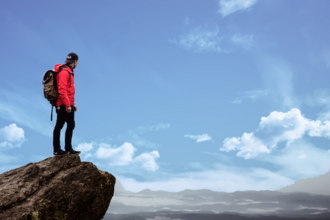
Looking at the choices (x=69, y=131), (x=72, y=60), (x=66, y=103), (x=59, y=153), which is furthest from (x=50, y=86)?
(x=59, y=153)

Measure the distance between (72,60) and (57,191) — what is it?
5937mm

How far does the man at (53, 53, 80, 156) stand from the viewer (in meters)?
11.5

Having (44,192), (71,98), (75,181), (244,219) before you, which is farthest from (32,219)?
(244,219)

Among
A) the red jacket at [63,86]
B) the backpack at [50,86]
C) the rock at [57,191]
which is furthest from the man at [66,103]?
the rock at [57,191]

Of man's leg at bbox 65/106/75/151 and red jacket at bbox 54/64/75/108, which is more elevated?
red jacket at bbox 54/64/75/108

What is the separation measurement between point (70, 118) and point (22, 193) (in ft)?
12.2

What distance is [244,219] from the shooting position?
14362cm

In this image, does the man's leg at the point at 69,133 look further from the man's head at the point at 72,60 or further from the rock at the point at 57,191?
the man's head at the point at 72,60

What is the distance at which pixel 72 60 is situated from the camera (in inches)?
485

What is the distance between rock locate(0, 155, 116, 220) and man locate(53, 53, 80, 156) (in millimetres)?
655

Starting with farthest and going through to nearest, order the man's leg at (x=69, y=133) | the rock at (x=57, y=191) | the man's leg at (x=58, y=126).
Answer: the man's leg at (x=69, y=133), the man's leg at (x=58, y=126), the rock at (x=57, y=191)

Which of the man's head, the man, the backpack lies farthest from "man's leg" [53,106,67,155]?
the man's head

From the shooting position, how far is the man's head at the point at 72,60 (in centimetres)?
1227

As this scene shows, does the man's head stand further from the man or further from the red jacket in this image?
the red jacket
